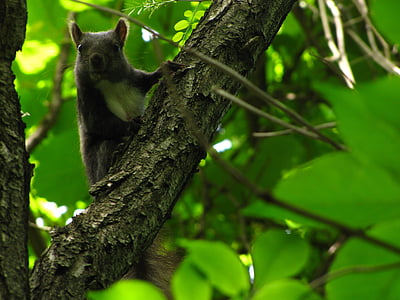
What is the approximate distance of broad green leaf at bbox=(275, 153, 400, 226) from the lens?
2.26 ft

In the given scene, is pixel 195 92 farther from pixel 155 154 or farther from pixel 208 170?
pixel 208 170

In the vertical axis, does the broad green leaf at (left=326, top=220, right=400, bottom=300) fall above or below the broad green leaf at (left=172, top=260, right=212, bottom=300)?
below

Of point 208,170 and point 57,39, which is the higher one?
point 57,39

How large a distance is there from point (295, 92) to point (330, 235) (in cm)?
131

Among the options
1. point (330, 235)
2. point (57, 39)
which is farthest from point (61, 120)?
point (330, 235)

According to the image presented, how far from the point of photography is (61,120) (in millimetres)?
4594

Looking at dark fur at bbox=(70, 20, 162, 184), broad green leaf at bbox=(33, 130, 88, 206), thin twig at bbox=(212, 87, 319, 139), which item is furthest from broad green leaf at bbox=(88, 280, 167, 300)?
broad green leaf at bbox=(33, 130, 88, 206)

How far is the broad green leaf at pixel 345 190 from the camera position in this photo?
69 cm

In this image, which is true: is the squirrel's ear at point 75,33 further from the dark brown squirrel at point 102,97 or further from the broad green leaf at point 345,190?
the broad green leaf at point 345,190

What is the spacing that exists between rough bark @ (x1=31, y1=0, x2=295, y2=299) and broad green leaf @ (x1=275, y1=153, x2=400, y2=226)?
0.97m

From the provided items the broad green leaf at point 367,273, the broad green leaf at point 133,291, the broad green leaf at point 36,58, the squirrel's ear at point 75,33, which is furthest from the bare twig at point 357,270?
the broad green leaf at point 36,58

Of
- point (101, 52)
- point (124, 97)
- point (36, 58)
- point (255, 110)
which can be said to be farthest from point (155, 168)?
point (36, 58)

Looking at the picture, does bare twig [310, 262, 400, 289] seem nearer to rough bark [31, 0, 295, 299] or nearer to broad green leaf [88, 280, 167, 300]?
broad green leaf [88, 280, 167, 300]

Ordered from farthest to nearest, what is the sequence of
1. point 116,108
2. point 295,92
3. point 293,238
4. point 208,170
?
point 295,92 → point 208,170 → point 116,108 → point 293,238
